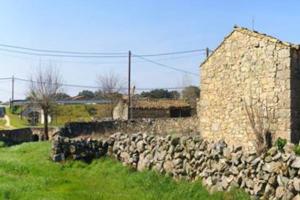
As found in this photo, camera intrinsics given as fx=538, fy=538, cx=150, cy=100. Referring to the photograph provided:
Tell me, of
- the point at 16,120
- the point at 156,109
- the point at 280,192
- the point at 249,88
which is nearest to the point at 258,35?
the point at 249,88

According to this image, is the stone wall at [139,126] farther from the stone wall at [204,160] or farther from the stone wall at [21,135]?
the stone wall at [204,160]

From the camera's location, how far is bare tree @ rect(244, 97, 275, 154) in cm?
1723

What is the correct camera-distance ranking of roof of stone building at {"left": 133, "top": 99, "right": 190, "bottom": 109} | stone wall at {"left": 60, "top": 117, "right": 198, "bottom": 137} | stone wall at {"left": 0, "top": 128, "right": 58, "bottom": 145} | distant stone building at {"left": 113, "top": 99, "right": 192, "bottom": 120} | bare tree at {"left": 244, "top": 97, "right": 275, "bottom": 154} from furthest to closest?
roof of stone building at {"left": 133, "top": 99, "right": 190, "bottom": 109} < distant stone building at {"left": 113, "top": 99, "right": 192, "bottom": 120} < stone wall at {"left": 0, "top": 128, "right": 58, "bottom": 145} < stone wall at {"left": 60, "top": 117, "right": 198, "bottom": 137} < bare tree at {"left": 244, "top": 97, "right": 275, "bottom": 154}

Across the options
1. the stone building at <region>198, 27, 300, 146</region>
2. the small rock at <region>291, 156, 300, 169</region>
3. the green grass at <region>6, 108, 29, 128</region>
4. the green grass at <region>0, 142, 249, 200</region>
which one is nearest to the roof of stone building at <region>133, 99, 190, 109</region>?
the green grass at <region>6, 108, 29, 128</region>

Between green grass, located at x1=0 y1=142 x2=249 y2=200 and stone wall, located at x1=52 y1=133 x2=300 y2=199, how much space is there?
14.3 inches

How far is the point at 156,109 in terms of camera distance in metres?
59.0

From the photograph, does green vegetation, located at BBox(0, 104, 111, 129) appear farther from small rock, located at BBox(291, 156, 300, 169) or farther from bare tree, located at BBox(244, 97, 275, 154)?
small rock, located at BBox(291, 156, 300, 169)

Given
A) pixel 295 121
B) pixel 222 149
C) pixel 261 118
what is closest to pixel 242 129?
pixel 261 118

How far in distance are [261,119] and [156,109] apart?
136 ft

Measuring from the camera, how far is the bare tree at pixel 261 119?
17234 millimetres

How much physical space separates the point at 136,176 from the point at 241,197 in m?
5.20

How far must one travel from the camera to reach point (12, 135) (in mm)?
45500

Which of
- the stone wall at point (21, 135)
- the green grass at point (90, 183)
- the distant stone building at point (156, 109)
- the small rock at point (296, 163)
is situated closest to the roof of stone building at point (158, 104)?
the distant stone building at point (156, 109)

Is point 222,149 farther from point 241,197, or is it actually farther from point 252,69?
point 252,69
